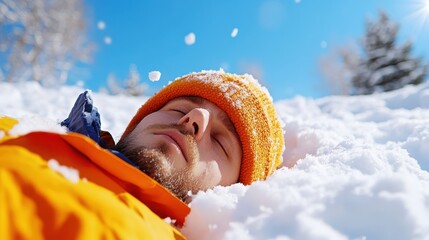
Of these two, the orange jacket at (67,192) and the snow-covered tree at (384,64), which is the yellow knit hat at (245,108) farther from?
the snow-covered tree at (384,64)

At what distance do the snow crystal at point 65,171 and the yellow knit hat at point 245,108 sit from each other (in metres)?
0.91

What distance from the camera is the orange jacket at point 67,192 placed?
768 millimetres

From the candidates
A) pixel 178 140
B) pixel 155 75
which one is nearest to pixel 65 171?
pixel 178 140

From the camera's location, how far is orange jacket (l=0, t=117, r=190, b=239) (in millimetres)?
768

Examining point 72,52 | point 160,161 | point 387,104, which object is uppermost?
point 72,52

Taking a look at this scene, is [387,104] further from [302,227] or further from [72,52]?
[72,52]

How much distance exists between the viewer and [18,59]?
14.1 meters

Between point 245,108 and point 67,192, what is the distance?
1.05 m

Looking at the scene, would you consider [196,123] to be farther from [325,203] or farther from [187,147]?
[325,203]

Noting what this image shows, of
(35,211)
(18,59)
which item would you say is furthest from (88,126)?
(18,59)

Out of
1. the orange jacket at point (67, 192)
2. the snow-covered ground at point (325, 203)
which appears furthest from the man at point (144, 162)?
the snow-covered ground at point (325, 203)

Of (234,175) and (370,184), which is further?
(234,175)

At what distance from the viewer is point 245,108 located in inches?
68.9

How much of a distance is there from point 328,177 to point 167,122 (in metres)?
0.69
